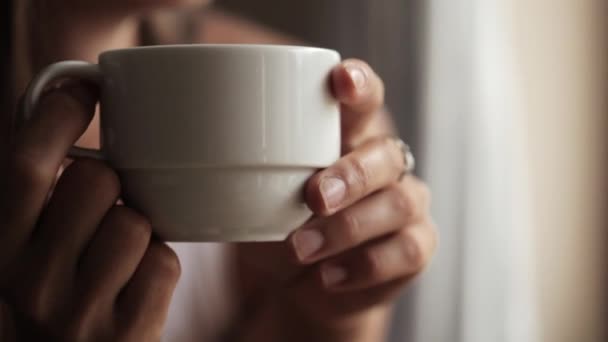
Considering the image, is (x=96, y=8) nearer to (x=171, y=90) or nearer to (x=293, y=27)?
(x=171, y=90)

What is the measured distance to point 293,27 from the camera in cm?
152

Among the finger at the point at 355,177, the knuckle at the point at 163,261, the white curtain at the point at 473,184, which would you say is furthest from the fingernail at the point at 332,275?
the white curtain at the point at 473,184

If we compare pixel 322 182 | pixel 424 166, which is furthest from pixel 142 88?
pixel 424 166

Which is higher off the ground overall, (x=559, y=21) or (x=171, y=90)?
(x=171, y=90)

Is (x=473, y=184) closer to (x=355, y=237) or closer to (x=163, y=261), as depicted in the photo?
(x=355, y=237)

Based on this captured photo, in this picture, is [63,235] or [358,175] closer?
[63,235]

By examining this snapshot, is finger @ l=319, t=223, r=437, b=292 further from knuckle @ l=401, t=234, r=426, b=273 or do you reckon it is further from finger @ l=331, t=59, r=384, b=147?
finger @ l=331, t=59, r=384, b=147

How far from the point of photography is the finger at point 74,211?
49 cm

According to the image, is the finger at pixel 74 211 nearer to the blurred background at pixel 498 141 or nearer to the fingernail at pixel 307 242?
the fingernail at pixel 307 242

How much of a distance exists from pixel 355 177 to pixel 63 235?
236mm

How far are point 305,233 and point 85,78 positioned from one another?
22 centimetres

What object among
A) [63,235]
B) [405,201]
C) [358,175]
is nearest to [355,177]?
[358,175]

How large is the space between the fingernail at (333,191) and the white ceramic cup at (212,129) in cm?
2

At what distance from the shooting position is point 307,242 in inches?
24.1
